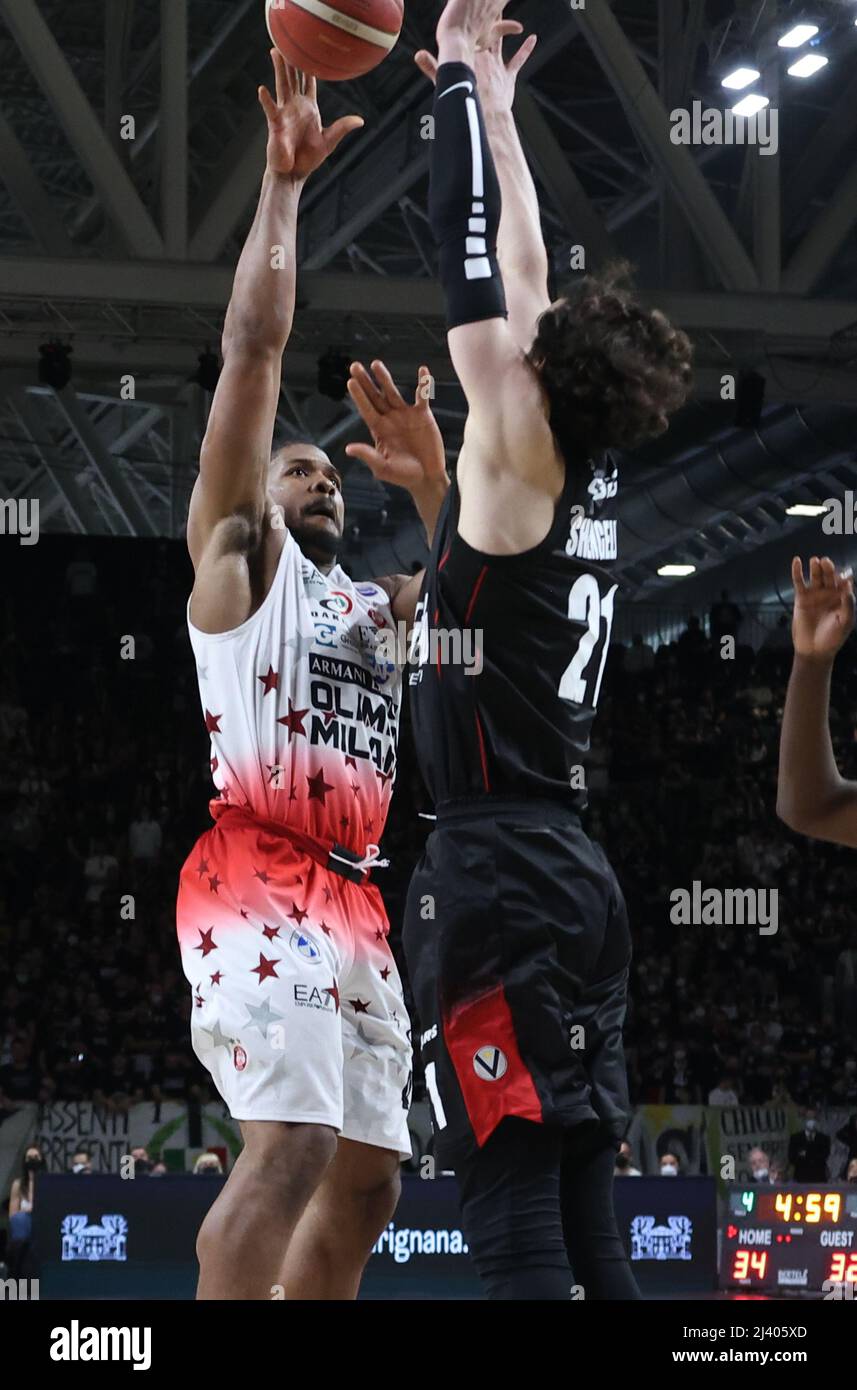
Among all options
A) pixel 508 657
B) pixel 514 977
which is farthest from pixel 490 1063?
pixel 508 657

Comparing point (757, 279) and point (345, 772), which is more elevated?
point (757, 279)

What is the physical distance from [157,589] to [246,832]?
15.4m

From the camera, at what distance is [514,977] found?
3467 millimetres

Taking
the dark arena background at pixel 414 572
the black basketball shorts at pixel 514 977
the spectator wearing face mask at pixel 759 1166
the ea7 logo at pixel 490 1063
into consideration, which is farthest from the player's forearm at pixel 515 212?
the spectator wearing face mask at pixel 759 1166

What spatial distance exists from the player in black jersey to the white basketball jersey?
944 mm

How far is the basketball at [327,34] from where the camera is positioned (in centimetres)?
515

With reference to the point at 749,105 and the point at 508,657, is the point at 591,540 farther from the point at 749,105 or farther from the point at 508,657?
the point at 749,105

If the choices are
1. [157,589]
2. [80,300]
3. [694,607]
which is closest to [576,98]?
[80,300]

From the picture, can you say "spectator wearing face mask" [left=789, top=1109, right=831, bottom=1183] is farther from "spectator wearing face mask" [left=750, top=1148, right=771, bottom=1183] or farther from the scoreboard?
the scoreboard

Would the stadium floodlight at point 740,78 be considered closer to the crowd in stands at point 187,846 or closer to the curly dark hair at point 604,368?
the crowd in stands at point 187,846

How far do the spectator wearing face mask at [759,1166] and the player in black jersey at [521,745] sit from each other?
10.3m

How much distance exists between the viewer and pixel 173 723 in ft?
61.5

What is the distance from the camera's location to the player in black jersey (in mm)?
3428
